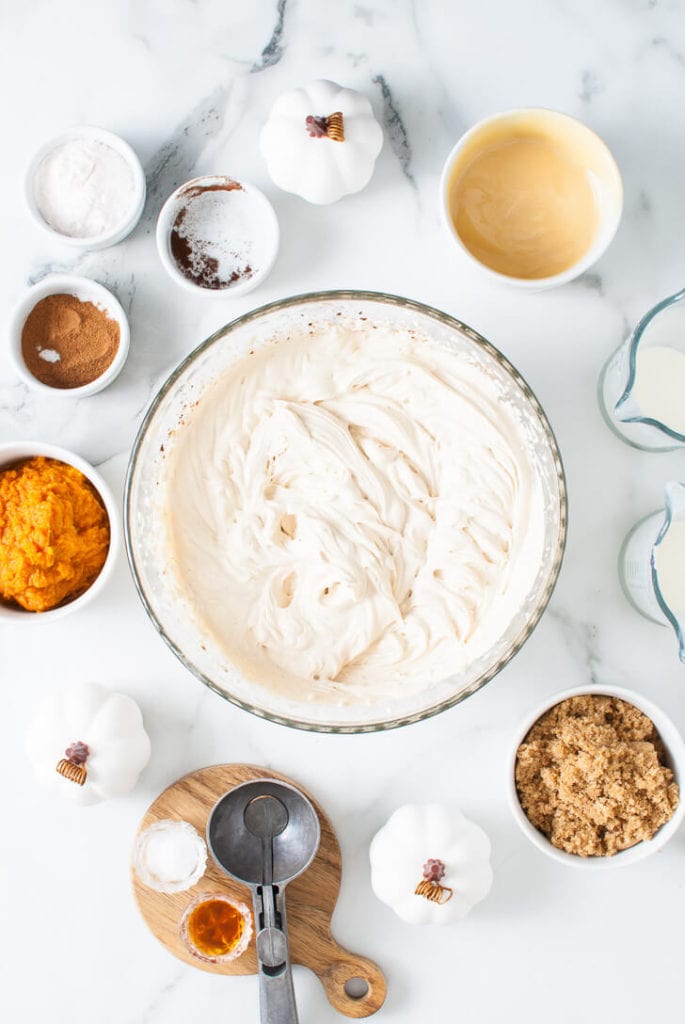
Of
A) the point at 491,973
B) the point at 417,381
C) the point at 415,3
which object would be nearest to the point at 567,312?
the point at 417,381

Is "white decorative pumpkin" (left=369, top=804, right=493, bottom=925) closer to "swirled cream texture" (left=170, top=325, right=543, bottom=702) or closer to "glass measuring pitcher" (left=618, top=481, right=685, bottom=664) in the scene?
"swirled cream texture" (left=170, top=325, right=543, bottom=702)

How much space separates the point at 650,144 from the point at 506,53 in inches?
12.8

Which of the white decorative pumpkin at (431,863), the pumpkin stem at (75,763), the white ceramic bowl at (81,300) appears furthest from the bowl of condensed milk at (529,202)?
the pumpkin stem at (75,763)

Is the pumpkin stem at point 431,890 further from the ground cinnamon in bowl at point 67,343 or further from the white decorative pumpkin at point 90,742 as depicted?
the ground cinnamon in bowl at point 67,343

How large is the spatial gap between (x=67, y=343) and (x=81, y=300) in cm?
8

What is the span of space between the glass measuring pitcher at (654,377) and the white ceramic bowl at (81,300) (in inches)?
35.1

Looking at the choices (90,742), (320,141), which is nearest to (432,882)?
(90,742)

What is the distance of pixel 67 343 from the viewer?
1.69m

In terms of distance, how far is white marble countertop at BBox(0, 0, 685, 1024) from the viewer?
67.7 inches

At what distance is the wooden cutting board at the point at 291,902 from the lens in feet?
5.54

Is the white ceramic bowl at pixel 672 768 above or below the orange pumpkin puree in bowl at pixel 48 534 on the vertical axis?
below

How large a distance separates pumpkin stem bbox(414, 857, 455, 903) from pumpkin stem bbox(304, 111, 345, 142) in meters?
1.28

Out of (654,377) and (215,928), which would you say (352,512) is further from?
(215,928)

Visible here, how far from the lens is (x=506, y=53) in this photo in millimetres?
1743
